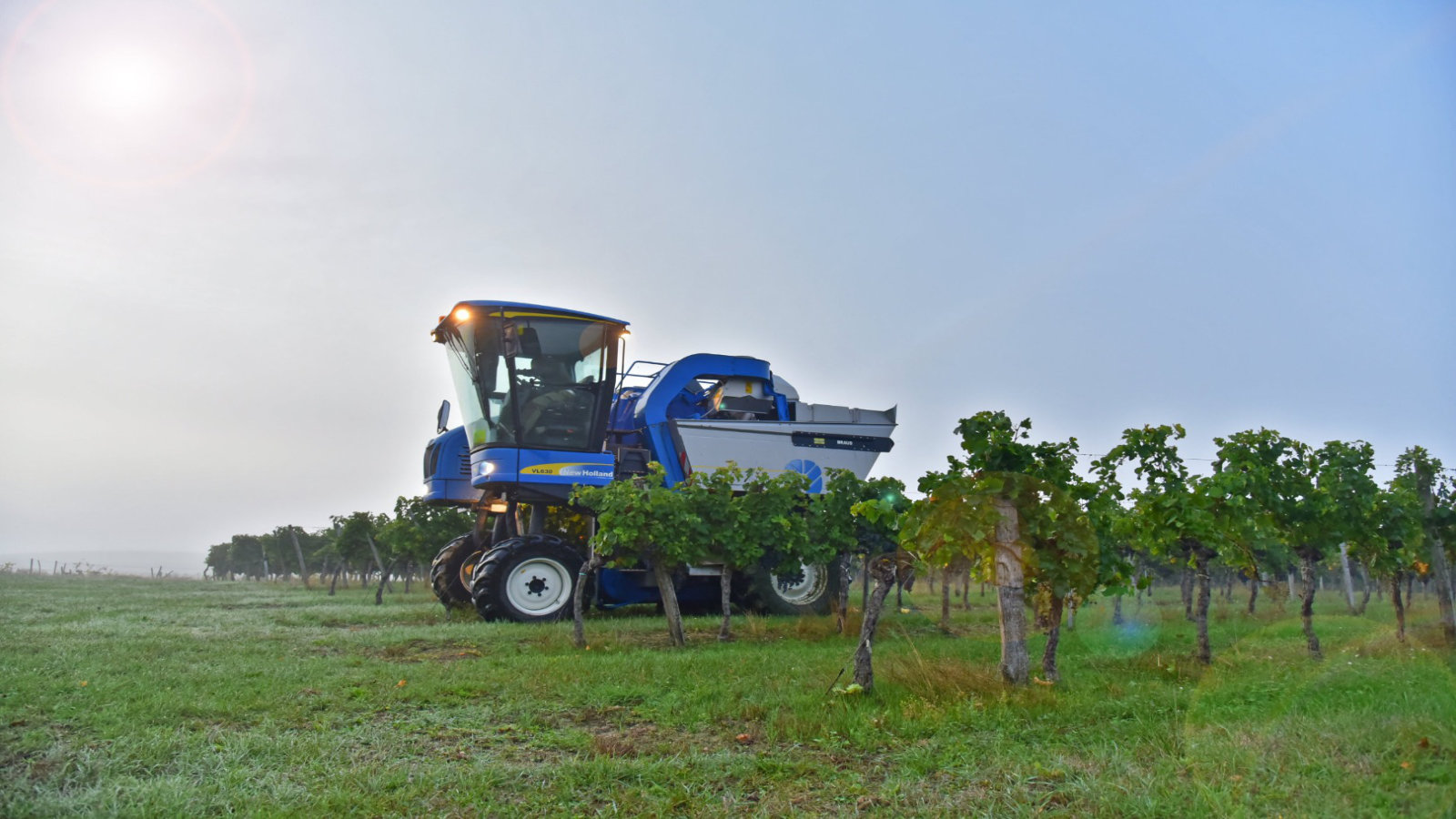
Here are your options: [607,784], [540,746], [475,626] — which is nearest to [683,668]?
[540,746]

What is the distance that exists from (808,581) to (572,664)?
876 centimetres

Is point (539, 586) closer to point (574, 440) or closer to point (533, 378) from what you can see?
point (574, 440)

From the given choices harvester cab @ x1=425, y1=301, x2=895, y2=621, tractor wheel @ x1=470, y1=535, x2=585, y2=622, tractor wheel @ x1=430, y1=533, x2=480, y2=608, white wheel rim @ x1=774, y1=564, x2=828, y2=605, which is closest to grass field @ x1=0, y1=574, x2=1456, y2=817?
tractor wheel @ x1=470, y1=535, x2=585, y2=622

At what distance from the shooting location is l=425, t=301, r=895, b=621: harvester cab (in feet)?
47.6

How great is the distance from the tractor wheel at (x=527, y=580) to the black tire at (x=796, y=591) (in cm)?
367

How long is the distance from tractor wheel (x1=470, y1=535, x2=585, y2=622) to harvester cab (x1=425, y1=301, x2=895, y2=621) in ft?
0.07

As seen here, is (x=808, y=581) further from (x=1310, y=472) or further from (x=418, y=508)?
(x=418, y=508)

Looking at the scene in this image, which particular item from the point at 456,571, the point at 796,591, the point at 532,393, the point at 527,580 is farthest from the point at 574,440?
the point at 796,591

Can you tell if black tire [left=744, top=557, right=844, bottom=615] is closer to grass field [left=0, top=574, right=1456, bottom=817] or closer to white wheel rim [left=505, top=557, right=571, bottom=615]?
white wheel rim [left=505, top=557, right=571, bottom=615]

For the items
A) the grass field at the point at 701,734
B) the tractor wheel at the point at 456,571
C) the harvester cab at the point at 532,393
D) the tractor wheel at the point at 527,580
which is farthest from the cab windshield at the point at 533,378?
the grass field at the point at 701,734

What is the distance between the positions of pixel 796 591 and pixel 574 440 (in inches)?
218

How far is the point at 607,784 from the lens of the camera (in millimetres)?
4918

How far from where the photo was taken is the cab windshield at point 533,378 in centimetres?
1458

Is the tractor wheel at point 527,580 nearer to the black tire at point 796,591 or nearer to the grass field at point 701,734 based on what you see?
the grass field at point 701,734
